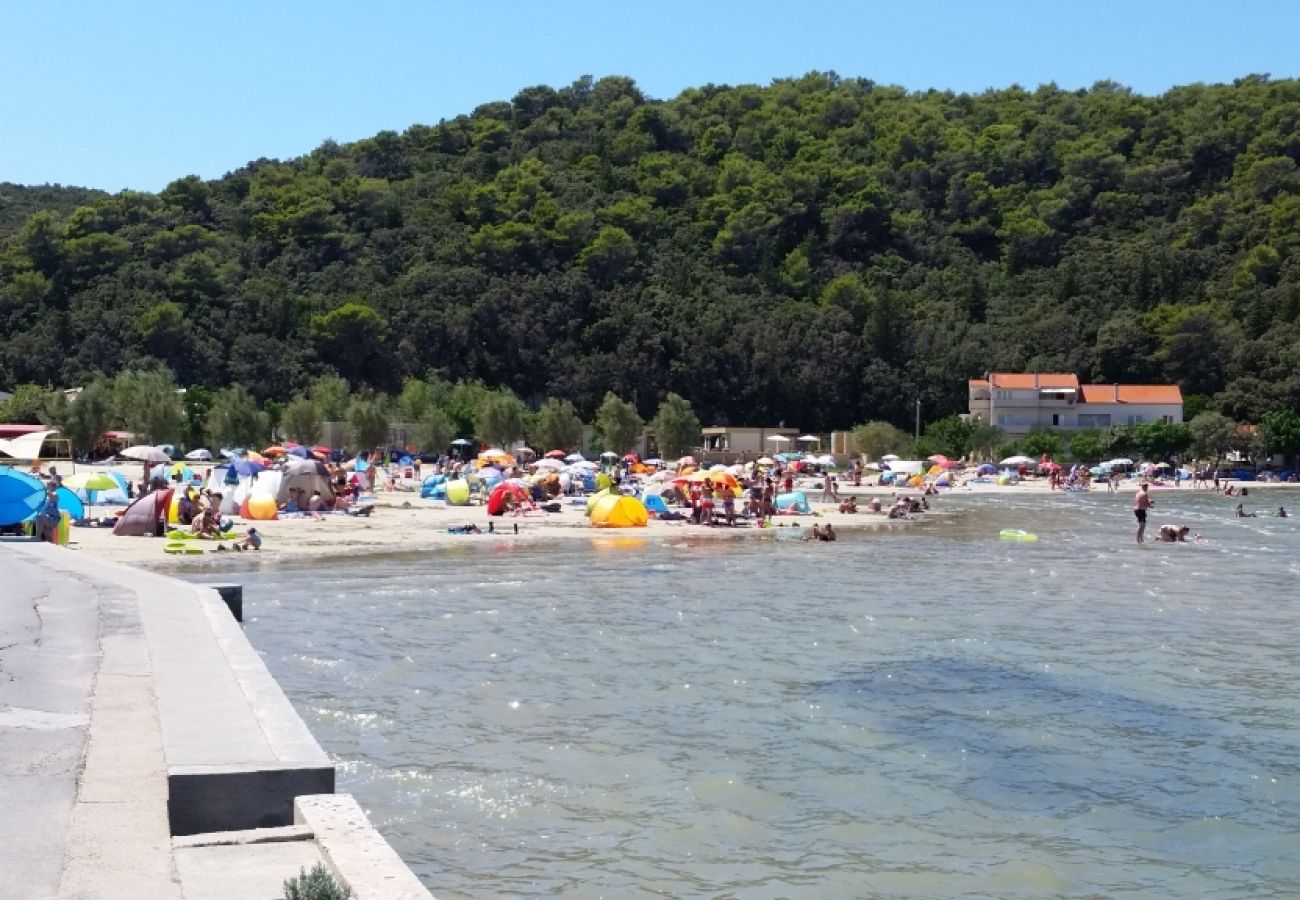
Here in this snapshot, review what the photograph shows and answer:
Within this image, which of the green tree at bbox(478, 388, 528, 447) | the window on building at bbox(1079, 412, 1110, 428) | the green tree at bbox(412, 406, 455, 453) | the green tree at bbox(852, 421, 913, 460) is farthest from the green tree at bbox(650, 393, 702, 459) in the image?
the window on building at bbox(1079, 412, 1110, 428)

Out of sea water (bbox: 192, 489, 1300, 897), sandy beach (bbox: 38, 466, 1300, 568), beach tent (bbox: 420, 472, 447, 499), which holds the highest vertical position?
beach tent (bbox: 420, 472, 447, 499)

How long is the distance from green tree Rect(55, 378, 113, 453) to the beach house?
4854 cm

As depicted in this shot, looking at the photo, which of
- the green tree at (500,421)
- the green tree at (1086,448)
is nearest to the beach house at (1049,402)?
A: the green tree at (1086,448)

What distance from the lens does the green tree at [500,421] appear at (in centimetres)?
7200

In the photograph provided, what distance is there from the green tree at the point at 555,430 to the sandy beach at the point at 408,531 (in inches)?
1106

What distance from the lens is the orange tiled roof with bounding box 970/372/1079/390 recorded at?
276 ft

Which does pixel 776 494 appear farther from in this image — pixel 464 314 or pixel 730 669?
pixel 464 314

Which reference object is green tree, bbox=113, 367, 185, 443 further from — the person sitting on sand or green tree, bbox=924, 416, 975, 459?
the person sitting on sand

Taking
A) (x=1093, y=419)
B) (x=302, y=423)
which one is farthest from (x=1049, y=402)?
(x=302, y=423)

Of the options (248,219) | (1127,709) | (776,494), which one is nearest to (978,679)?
(1127,709)

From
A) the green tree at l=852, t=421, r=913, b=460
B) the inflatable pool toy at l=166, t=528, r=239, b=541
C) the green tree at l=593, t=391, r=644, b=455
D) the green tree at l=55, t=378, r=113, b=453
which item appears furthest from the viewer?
the green tree at l=852, t=421, r=913, b=460

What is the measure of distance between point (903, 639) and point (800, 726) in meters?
5.46

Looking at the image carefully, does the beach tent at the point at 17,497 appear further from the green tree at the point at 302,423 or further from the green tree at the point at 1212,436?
the green tree at the point at 1212,436

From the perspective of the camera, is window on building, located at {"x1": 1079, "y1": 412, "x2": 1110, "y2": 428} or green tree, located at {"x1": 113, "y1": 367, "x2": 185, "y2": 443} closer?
green tree, located at {"x1": 113, "y1": 367, "x2": 185, "y2": 443}
